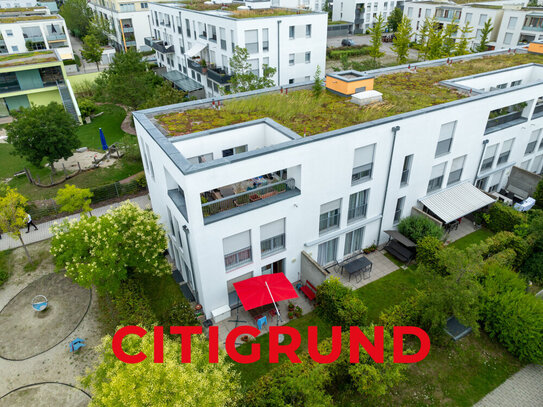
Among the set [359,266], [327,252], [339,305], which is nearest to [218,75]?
[327,252]

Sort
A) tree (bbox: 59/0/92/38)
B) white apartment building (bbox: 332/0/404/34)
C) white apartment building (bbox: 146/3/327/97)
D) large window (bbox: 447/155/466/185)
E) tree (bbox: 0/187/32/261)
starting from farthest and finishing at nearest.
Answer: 1. white apartment building (bbox: 332/0/404/34)
2. tree (bbox: 59/0/92/38)
3. white apartment building (bbox: 146/3/327/97)
4. large window (bbox: 447/155/466/185)
5. tree (bbox: 0/187/32/261)

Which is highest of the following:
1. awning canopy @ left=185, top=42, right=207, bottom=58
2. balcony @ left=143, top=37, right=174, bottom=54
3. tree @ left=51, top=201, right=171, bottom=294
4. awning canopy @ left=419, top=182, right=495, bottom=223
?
awning canopy @ left=185, top=42, right=207, bottom=58

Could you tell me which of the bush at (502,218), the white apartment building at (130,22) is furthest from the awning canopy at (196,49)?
the bush at (502,218)

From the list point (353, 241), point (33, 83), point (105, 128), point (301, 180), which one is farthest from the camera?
point (33, 83)

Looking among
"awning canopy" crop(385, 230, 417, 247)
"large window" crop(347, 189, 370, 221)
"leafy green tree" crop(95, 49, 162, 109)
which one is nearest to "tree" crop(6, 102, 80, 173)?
"leafy green tree" crop(95, 49, 162, 109)

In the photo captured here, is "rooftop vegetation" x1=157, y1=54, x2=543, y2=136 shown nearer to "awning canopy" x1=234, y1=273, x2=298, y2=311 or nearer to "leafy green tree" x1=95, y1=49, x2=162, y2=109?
"awning canopy" x1=234, y1=273, x2=298, y2=311

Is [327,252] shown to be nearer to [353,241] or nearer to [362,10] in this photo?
[353,241]
